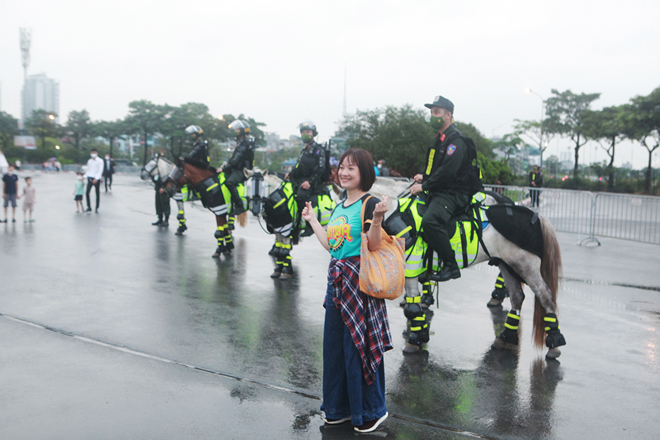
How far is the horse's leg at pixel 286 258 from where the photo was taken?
9.59 m

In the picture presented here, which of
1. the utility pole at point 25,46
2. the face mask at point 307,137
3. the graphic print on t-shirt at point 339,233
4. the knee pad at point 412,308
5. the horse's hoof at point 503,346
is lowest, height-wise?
the horse's hoof at point 503,346

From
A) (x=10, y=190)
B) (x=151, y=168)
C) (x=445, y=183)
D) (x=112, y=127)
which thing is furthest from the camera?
(x=112, y=127)

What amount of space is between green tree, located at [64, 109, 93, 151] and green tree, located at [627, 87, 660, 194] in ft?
221

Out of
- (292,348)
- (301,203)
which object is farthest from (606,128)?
(292,348)

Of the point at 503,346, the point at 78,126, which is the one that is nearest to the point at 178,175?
the point at 503,346

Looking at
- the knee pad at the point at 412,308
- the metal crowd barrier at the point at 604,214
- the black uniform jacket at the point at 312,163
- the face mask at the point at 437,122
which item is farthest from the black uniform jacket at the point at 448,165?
the metal crowd barrier at the point at 604,214

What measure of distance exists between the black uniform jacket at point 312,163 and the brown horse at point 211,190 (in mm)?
2654

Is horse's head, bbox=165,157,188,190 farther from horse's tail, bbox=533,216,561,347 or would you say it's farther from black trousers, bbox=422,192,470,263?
horse's tail, bbox=533,216,561,347

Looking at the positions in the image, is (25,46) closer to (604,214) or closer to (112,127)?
(112,127)

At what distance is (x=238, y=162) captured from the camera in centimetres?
1147

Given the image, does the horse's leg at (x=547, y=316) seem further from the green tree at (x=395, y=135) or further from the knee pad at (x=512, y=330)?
the green tree at (x=395, y=135)

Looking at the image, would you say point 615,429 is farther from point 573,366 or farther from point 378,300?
point 378,300

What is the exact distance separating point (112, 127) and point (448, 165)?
76.3 metres

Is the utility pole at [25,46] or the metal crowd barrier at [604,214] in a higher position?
the utility pole at [25,46]
